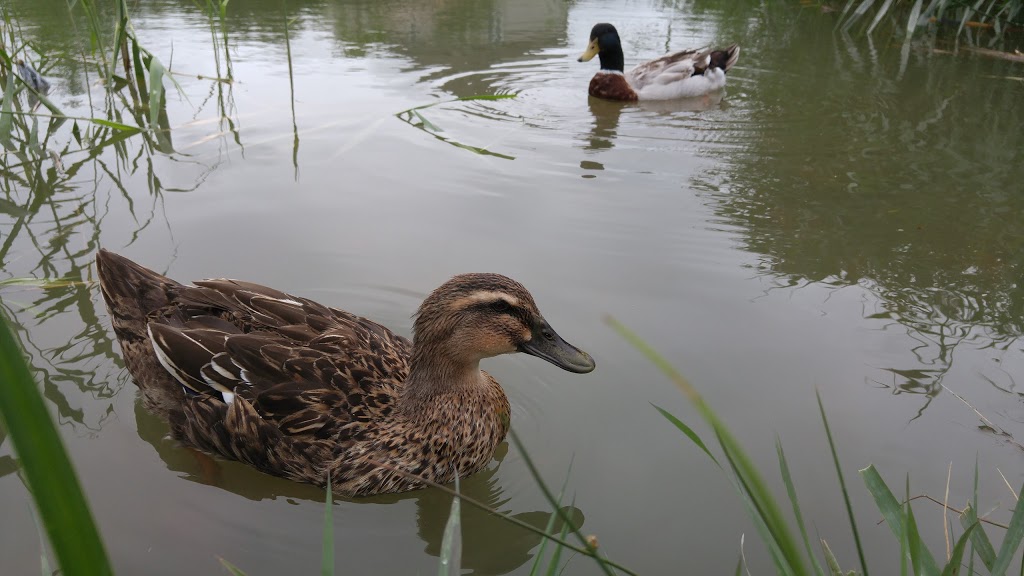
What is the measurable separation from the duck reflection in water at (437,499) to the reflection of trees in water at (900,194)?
5.88 ft

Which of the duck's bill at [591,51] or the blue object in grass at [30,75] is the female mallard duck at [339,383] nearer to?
the blue object in grass at [30,75]

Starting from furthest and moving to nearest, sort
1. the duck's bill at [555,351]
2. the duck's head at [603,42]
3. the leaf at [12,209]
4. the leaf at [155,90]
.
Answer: the duck's head at [603,42] < the leaf at [155,90] < the leaf at [12,209] < the duck's bill at [555,351]

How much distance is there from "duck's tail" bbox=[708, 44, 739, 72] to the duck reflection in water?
6.82 meters

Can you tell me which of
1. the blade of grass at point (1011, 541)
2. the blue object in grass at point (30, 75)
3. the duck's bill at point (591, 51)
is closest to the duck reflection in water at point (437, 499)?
the blade of grass at point (1011, 541)

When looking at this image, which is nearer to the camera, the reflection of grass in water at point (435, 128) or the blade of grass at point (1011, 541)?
the blade of grass at point (1011, 541)

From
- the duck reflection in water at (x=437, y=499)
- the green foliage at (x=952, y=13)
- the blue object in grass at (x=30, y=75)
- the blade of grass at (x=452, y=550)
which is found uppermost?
the green foliage at (x=952, y=13)

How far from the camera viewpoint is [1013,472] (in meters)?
3.05

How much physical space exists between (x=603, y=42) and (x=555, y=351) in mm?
7035

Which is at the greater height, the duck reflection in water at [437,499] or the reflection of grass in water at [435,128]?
the reflection of grass in water at [435,128]

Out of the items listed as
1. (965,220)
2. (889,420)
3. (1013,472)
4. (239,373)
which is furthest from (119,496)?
(965,220)

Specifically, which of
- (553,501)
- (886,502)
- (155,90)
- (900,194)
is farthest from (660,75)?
(553,501)

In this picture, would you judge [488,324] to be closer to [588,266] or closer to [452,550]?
[452,550]

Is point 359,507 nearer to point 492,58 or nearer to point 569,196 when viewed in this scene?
point 569,196

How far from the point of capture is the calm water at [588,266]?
2953 mm
